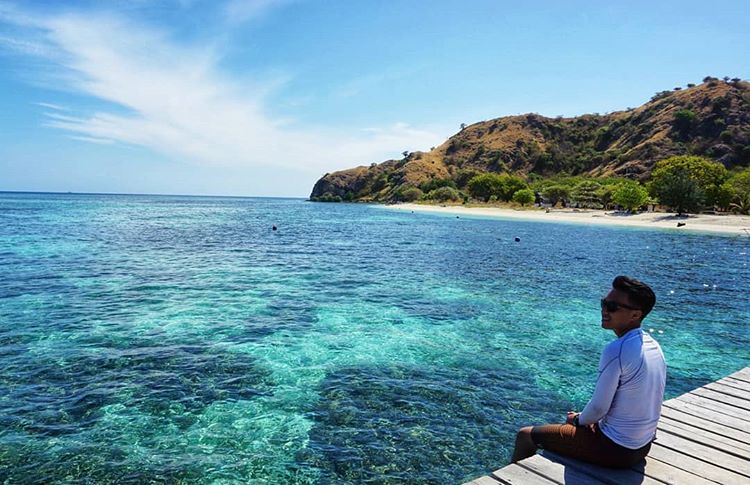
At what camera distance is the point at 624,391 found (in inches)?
198

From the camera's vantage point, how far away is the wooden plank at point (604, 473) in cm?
526

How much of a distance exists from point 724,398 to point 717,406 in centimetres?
64

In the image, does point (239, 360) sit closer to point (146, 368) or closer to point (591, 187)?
point (146, 368)

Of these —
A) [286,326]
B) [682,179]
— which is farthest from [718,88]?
[286,326]

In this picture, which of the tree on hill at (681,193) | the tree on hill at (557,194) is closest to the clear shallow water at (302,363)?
the tree on hill at (681,193)

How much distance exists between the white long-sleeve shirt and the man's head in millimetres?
130

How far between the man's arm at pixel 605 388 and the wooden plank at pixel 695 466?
153 centimetres

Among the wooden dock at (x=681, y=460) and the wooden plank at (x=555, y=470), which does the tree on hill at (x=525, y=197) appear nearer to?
the wooden dock at (x=681, y=460)

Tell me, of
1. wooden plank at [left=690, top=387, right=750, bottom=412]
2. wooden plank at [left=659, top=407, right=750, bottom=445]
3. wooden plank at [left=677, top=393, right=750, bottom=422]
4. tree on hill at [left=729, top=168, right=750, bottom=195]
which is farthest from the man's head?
tree on hill at [left=729, top=168, right=750, bottom=195]

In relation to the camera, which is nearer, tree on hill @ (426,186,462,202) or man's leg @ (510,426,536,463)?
man's leg @ (510,426,536,463)

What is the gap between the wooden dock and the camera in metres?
5.34

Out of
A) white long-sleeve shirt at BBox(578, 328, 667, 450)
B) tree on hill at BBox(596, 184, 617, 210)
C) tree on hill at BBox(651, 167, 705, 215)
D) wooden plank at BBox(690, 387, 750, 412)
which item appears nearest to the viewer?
white long-sleeve shirt at BBox(578, 328, 667, 450)

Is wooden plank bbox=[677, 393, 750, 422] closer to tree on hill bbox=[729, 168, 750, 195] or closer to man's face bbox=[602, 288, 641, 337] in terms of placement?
man's face bbox=[602, 288, 641, 337]

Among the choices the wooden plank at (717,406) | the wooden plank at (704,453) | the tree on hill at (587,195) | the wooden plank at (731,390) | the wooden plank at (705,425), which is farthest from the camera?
the tree on hill at (587,195)
